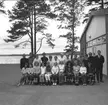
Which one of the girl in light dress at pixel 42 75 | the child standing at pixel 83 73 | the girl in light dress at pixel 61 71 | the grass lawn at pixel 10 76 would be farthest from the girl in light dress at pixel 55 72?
the grass lawn at pixel 10 76

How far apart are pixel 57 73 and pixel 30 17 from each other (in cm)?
2399

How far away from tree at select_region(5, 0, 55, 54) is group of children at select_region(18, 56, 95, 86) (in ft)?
71.9

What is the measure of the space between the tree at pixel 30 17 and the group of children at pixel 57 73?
21.9 metres

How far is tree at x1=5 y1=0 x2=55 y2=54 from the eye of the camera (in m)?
35.2

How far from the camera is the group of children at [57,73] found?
12656mm

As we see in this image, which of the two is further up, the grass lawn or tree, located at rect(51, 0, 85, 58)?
tree, located at rect(51, 0, 85, 58)

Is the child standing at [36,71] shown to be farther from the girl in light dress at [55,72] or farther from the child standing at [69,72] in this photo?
the child standing at [69,72]

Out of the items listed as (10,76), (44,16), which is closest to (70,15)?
(44,16)

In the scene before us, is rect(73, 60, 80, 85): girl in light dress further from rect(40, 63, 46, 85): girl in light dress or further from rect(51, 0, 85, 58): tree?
rect(51, 0, 85, 58): tree

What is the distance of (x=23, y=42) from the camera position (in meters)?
36.8

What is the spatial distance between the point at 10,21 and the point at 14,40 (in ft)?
9.87

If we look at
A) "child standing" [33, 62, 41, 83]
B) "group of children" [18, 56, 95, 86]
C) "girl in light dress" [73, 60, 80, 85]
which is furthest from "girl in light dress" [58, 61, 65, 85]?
"child standing" [33, 62, 41, 83]

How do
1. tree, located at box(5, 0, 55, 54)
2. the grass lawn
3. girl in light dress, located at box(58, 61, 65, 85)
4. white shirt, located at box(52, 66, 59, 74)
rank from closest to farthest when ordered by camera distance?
1. girl in light dress, located at box(58, 61, 65, 85)
2. white shirt, located at box(52, 66, 59, 74)
3. the grass lawn
4. tree, located at box(5, 0, 55, 54)

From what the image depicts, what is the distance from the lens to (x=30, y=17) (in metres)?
35.7
